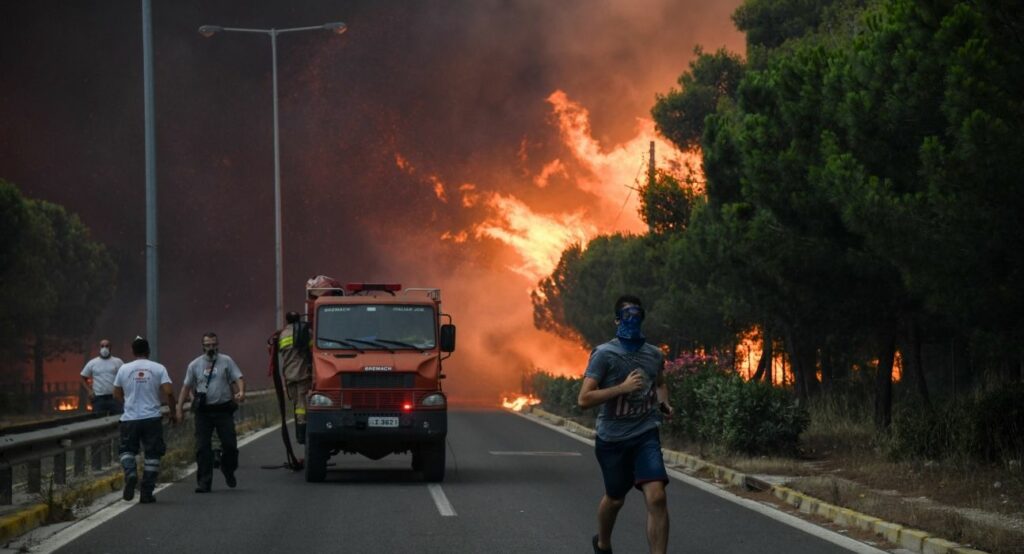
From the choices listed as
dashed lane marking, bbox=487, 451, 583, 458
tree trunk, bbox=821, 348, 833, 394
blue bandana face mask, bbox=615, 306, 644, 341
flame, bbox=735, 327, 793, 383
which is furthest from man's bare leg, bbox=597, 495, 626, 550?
flame, bbox=735, 327, 793, 383

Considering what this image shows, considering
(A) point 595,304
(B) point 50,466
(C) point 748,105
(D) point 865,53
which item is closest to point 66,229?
(A) point 595,304

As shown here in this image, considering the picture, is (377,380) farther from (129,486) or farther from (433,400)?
(129,486)

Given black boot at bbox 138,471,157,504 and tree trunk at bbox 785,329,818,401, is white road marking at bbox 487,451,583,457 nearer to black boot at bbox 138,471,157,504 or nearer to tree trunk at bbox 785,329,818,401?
tree trunk at bbox 785,329,818,401

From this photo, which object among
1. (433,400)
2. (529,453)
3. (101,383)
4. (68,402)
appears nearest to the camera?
(433,400)

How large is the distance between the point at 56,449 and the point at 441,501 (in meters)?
4.56

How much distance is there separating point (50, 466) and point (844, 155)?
1557 centimetres

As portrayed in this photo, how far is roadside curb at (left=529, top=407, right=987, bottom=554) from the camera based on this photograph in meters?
11.8

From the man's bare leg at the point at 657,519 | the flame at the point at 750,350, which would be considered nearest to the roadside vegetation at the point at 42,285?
the flame at the point at 750,350

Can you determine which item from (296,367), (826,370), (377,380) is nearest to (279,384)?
(296,367)

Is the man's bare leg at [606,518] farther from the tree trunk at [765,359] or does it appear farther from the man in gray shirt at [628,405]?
the tree trunk at [765,359]

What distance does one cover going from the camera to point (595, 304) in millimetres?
58094

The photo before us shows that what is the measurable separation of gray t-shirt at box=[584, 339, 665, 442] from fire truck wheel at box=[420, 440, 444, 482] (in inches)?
373

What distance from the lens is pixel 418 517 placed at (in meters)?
14.8

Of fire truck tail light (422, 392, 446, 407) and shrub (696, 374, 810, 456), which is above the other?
fire truck tail light (422, 392, 446, 407)
